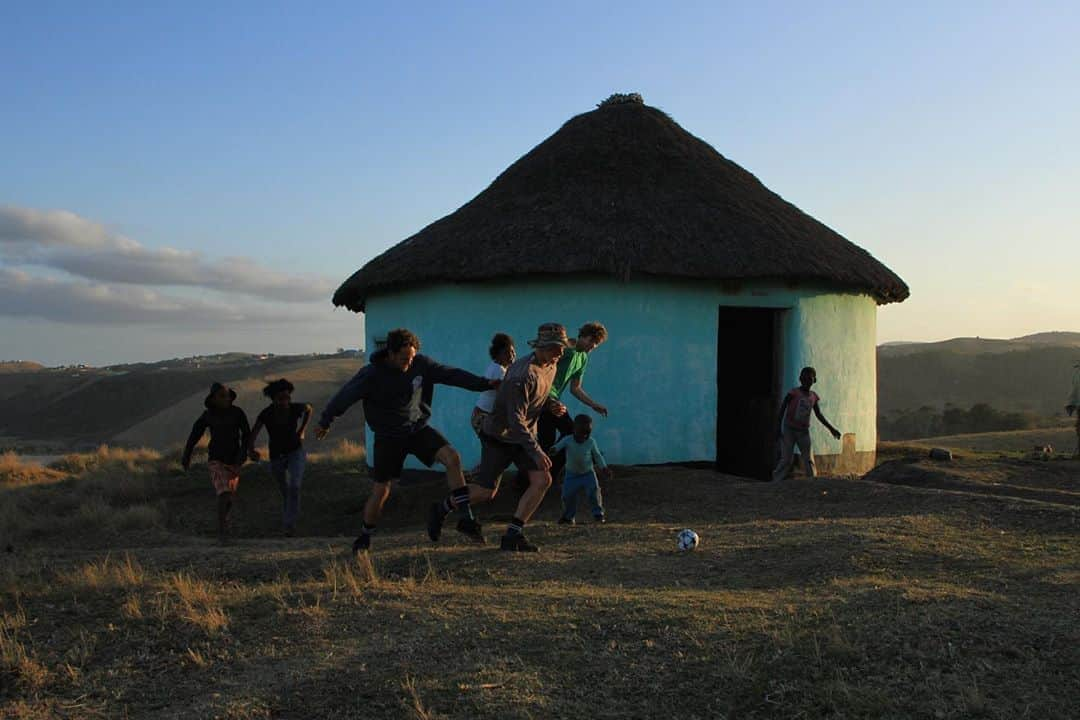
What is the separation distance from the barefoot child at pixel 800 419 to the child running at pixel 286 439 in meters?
4.85

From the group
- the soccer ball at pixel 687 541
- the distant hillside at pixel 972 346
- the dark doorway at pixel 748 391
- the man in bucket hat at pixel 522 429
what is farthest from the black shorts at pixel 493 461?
the distant hillside at pixel 972 346

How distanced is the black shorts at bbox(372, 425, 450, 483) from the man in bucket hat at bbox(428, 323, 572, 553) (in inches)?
14.3

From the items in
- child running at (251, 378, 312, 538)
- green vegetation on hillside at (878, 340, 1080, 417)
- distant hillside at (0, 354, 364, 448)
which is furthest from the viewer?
green vegetation on hillside at (878, 340, 1080, 417)

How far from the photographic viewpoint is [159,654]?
470cm

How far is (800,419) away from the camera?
388 inches

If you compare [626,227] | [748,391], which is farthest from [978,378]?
[626,227]

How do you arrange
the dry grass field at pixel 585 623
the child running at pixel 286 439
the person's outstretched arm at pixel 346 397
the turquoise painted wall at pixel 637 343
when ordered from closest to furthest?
the dry grass field at pixel 585 623 → the person's outstretched arm at pixel 346 397 → the child running at pixel 286 439 → the turquoise painted wall at pixel 637 343

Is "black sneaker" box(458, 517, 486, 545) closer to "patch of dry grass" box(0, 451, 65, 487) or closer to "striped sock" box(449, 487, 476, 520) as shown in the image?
"striped sock" box(449, 487, 476, 520)

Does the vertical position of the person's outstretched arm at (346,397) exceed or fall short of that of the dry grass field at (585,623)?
it exceeds it

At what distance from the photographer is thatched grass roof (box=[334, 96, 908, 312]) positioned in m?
10.9

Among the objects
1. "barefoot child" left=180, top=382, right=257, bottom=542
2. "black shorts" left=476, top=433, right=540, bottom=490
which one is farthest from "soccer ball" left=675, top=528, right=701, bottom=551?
"barefoot child" left=180, top=382, right=257, bottom=542

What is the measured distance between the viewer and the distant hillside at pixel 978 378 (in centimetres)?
4556

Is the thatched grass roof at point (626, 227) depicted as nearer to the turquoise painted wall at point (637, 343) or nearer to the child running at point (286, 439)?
the turquoise painted wall at point (637, 343)

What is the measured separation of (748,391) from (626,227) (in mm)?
4820
